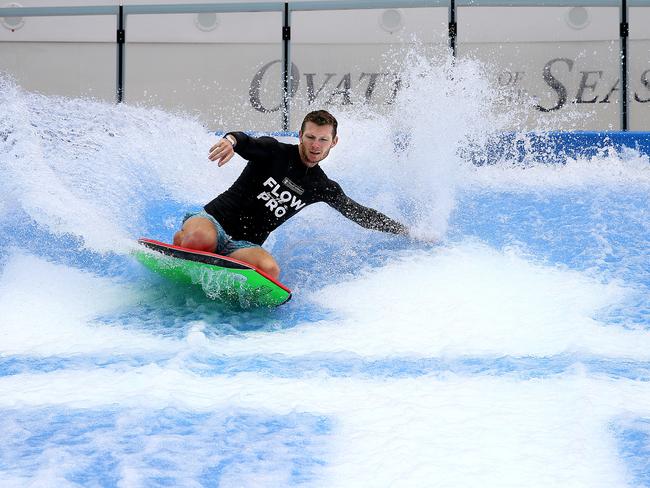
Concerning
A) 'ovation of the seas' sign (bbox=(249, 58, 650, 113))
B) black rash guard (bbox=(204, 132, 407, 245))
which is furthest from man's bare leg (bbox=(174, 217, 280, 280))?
'ovation of the seas' sign (bbox=(249, 58, 650, 113))

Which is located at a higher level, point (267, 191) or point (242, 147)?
point (242, 147)

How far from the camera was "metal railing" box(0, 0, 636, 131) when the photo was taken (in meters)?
5.25

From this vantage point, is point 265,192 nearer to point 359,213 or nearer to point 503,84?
point 359,213

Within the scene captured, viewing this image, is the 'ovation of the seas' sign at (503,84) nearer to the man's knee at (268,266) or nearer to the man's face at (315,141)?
the man's face at (315,141)

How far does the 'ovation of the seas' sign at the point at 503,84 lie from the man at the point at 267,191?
2273 millimetres

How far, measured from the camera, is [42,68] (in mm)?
5738

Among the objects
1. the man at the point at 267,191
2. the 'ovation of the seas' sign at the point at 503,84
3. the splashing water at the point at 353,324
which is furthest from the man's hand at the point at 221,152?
the 'ovation of the seas' sign at the point at 503,84

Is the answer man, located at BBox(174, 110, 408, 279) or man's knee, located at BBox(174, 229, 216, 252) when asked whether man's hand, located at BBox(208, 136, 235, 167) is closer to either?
man, located at BBox(174, 110, 408, 279)

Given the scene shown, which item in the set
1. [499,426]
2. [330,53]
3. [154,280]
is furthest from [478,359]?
[330,53]

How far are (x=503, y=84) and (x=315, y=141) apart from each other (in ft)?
8.80

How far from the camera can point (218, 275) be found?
2750 mm

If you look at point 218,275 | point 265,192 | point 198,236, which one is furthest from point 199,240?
point 265,192

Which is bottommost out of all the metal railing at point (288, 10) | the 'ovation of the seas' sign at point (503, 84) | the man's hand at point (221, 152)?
the man's hand at point (221, 152)

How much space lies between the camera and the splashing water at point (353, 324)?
5.88 ft
